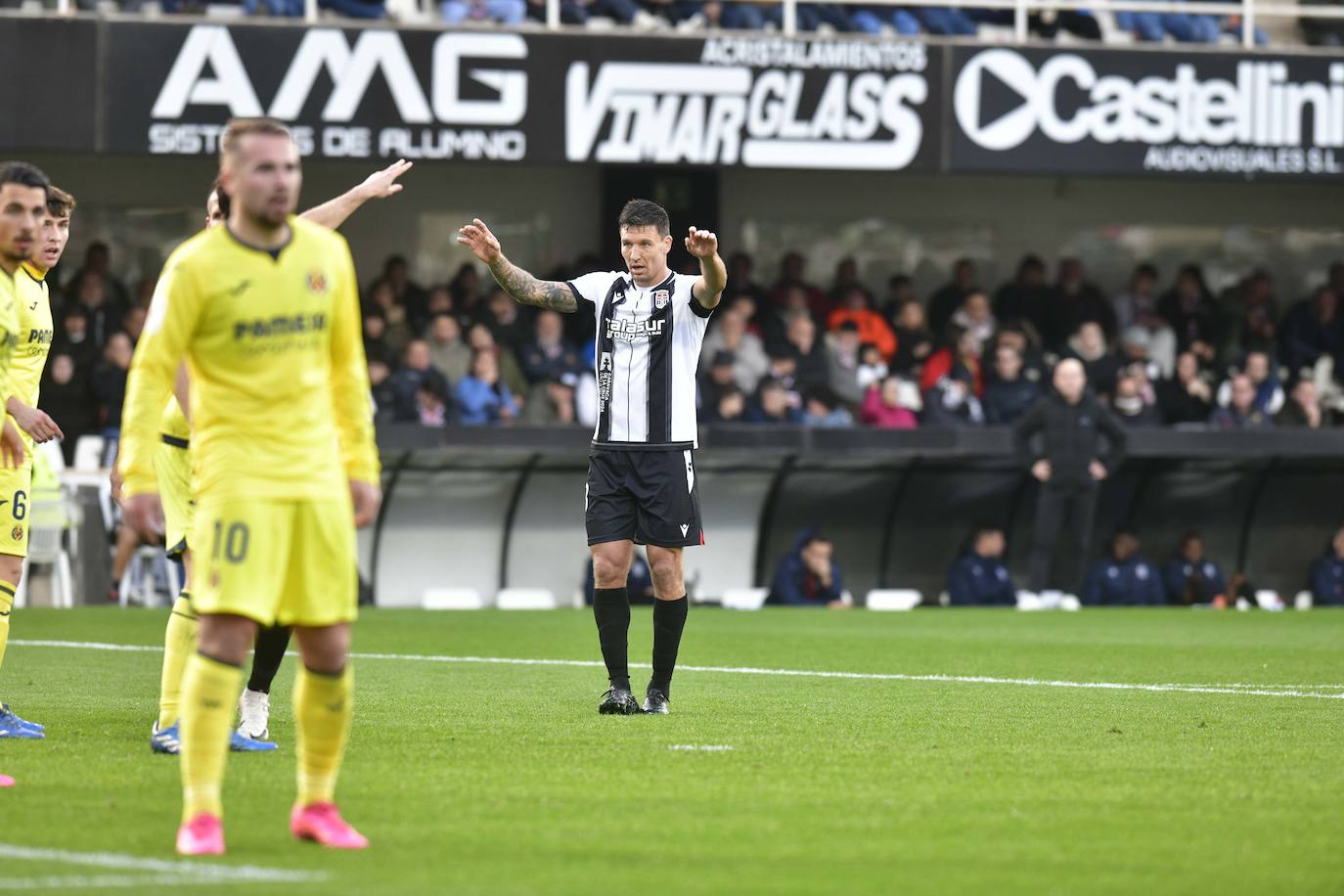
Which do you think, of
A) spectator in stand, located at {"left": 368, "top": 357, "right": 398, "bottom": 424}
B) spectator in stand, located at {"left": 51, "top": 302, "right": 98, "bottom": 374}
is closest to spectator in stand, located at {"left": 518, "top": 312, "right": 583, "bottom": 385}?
spectator in stand, located at {"left": 368, "top": 357, "right": 398, "bottom": 424}

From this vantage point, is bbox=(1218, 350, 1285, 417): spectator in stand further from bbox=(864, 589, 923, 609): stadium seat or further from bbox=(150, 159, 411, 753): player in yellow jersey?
bbox=(150, 159, 411, 753): player in yellow jersey

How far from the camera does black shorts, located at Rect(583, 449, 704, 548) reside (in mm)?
9781

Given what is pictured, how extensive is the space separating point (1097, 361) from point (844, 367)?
9.33 ft

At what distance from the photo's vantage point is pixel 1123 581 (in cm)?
2173

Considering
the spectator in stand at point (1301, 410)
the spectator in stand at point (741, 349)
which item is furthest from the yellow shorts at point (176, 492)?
the spectator in stand at point (1301, 410)

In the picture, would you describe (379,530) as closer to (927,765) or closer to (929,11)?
(929,11)

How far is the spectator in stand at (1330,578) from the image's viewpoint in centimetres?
2220

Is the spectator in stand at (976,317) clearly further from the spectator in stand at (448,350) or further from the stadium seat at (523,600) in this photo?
the stadium seat at (523,600)

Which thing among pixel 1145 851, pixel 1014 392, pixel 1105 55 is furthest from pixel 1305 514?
pixel 1145 851

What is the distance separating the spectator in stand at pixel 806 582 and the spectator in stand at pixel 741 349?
7.26 ft

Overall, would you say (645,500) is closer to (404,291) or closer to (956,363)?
(956,363)

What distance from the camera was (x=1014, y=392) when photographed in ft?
75.0

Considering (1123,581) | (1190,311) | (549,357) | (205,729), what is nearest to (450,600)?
(549,357)

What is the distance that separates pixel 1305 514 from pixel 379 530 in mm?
9993
